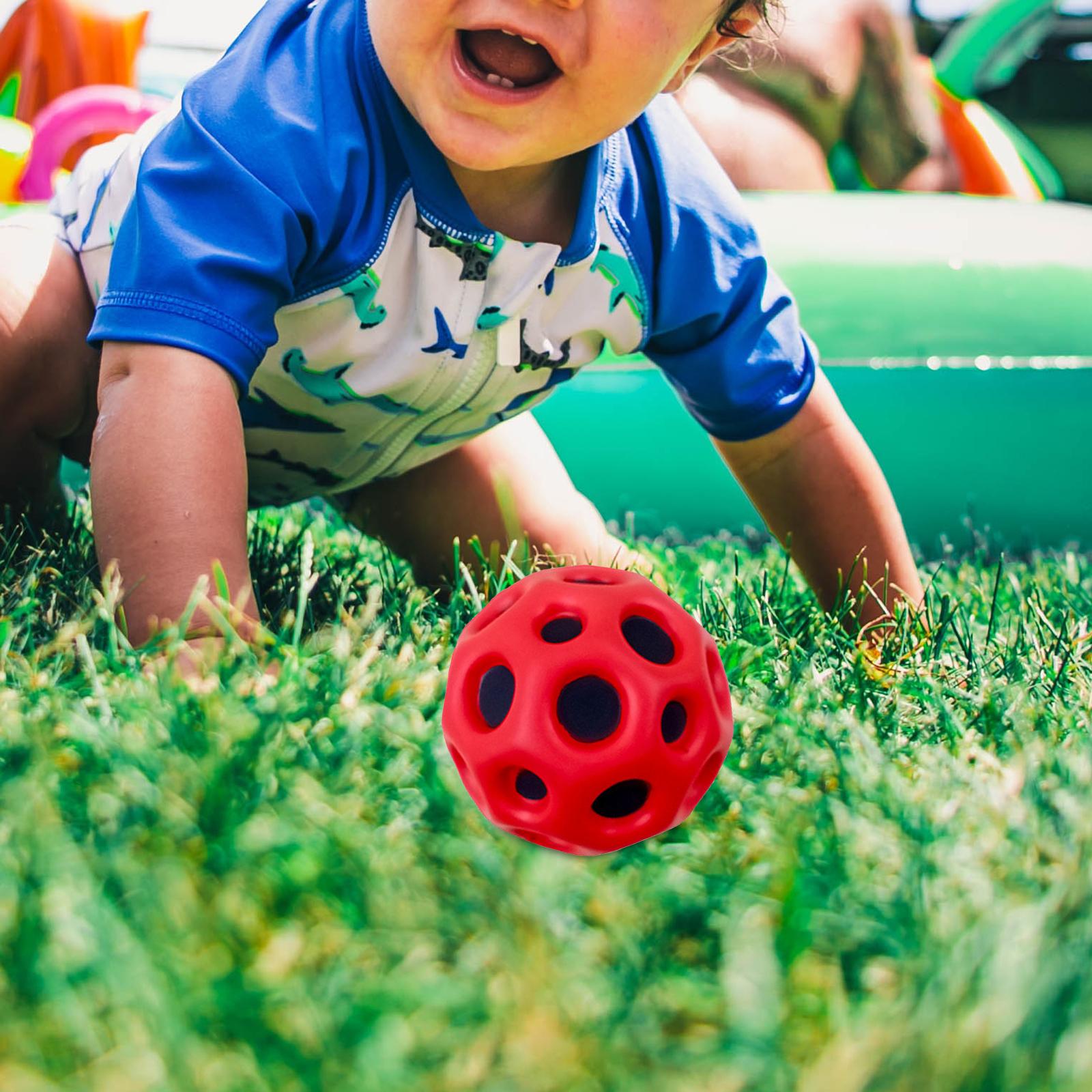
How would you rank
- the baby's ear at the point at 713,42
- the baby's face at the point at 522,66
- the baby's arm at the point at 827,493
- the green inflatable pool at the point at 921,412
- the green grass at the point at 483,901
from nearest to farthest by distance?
the green grass at the point at 483,901 < the baby's face at the point at 522,66 < the baby's ear at the point at 713,42 < the baby's arm at the point at 827,493 < the green inflatable pool at the point at 921,412

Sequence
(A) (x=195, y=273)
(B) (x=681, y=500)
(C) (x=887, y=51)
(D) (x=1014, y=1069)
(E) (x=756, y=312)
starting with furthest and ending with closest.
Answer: (C) (x=887, y=51) → (B) (x=681, y=500) → (E) (x=756, y=312) → (A) (x=195, y=273) → (D) (x=1014, y=1069)

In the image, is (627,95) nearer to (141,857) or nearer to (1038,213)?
(141,857)

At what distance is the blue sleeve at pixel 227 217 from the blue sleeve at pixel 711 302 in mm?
426

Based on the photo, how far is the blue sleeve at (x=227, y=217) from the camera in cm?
116

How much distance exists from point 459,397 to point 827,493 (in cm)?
51

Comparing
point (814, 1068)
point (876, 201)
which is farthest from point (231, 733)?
point (876, 201)

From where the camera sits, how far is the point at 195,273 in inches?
45.8

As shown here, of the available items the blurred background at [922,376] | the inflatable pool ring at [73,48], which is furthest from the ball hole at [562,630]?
the inflatable pool ring at [73,48]

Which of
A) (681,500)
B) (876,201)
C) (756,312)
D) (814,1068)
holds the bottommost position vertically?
(814,1068)

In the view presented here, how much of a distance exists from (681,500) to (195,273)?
55.9 inches

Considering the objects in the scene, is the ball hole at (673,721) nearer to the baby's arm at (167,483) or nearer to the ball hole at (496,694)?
the ball hole at (496,694)

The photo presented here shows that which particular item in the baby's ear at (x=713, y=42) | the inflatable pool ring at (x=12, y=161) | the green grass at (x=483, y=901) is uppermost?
the inflatable pool ring at (x=12, y=161)

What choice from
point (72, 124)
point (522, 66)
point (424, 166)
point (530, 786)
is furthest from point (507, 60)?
point (72, 124)

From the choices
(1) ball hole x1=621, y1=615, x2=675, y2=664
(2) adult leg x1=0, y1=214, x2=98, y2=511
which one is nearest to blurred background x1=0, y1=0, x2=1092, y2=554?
(2) adult leg x1=0, y1=214, x2=98, y2=511
